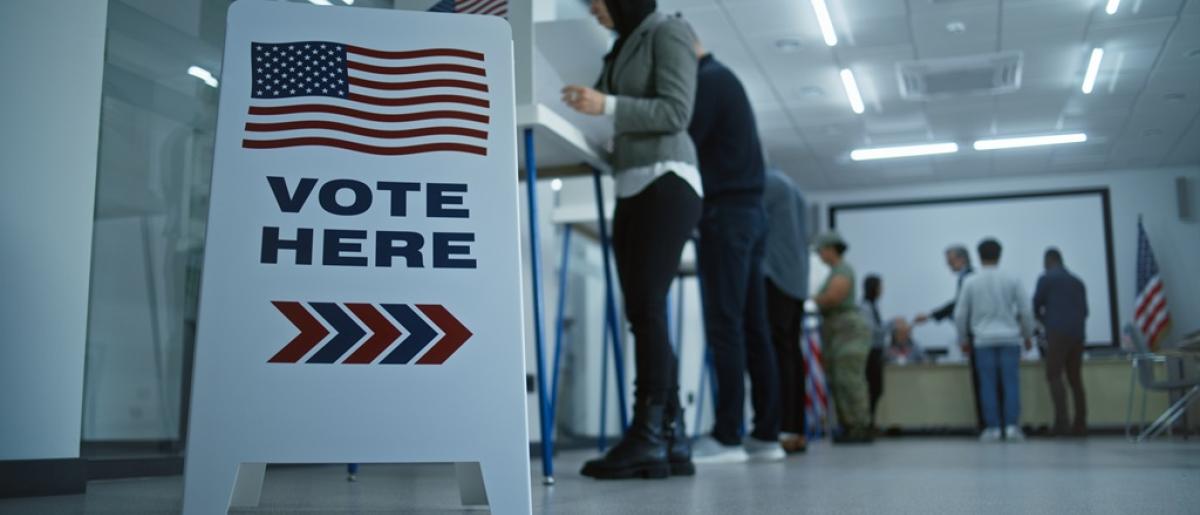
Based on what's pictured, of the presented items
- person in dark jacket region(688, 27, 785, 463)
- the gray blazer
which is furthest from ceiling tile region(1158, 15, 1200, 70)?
the gray blazer

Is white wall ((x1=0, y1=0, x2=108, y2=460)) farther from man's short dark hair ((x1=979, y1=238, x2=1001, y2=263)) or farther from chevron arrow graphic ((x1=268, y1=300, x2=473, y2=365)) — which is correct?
man's short dark hair ((x1=979, y1=238, x2=1001, y2=263))

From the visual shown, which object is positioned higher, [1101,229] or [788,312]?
[1101,229]

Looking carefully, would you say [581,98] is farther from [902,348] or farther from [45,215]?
[902,348]

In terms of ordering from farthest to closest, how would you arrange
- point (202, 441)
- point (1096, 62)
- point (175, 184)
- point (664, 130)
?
point (1096, 62) → point (175, 184) → point (664, 130) → point (202, 441)

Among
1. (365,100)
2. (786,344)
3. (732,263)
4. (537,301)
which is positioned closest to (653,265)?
(537,301)

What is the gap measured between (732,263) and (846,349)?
2175 millimetres

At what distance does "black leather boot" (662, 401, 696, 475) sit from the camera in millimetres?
1999

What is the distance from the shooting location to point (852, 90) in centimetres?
729

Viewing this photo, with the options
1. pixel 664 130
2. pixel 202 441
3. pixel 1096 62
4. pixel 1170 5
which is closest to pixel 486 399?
pixel 202 441

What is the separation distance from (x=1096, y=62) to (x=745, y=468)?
5422mm

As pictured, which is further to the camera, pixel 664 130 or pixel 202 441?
pixel 664 130

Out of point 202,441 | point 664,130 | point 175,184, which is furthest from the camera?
point 175,184

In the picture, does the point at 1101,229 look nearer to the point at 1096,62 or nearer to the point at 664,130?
the point at 1096,62

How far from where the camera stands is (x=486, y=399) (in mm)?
1050
